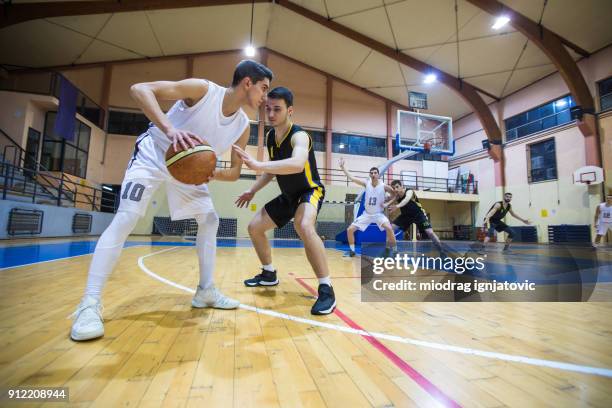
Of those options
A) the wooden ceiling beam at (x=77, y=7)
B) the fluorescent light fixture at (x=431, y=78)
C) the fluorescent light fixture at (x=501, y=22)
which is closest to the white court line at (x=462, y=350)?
the fluorescent light fixture at (x=501, y=22)

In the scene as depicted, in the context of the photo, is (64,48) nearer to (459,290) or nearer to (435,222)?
(459,290)

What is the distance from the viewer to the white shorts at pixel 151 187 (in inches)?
69.5

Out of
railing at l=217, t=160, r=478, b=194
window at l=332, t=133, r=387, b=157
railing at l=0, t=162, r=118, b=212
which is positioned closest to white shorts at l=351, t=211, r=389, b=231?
railing at l=0, t=162, r=118, b=212

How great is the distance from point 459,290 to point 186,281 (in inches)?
110

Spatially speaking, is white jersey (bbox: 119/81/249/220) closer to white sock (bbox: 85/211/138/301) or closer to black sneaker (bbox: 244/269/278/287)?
white sock (bbox: 85/211/138/301)

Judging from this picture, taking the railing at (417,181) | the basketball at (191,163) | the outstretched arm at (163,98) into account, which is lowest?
the basketball at (191,163)

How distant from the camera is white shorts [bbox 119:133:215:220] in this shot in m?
1.76

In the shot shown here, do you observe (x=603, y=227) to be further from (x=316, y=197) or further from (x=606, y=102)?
(x=316, y=197)

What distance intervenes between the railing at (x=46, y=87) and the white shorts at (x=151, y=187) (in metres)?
13.8

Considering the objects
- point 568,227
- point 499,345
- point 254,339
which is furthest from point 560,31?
point 254,339

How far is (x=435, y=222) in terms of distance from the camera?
18625mm

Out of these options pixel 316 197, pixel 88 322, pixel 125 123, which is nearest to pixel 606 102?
pixel 316 197

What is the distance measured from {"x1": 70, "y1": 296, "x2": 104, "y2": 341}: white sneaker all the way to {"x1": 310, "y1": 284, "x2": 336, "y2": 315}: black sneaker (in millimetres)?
1247

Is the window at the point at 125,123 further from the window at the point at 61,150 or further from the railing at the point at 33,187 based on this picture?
the railing at the point at 33,187
